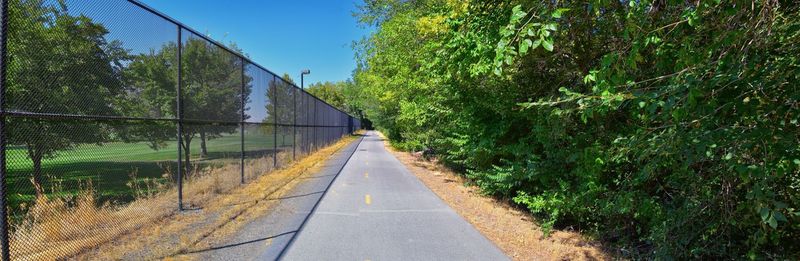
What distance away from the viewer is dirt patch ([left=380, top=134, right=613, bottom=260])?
5.73m

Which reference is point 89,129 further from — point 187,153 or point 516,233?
point 516,233

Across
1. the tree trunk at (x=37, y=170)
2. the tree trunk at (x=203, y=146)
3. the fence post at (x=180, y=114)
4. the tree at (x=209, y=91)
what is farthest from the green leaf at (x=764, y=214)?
the tree trunk at (x=203, y=146)

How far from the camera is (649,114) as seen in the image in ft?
10.1

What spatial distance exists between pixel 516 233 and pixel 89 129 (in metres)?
5.78

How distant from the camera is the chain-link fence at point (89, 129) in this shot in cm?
411

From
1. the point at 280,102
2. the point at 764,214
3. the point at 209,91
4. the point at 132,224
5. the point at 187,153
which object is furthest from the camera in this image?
the point at 280,102

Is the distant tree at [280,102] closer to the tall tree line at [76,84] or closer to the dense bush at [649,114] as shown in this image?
the tall tree line at [76,84]

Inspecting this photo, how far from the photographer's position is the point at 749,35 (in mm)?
2850

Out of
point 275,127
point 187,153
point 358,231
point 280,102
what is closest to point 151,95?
point 187,153

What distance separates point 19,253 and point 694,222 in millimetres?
6387

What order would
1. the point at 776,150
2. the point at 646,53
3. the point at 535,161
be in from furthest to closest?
the point at 535,161 → the point at 646,53 → the point at 776,150

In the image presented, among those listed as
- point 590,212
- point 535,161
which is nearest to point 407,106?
point 535,161

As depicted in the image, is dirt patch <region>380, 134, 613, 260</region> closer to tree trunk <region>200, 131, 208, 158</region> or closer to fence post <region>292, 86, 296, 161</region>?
tree trunk <region>200, 131, 208, 158</region>

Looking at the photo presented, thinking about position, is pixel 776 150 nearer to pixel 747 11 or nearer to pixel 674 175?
pixel 747 11
